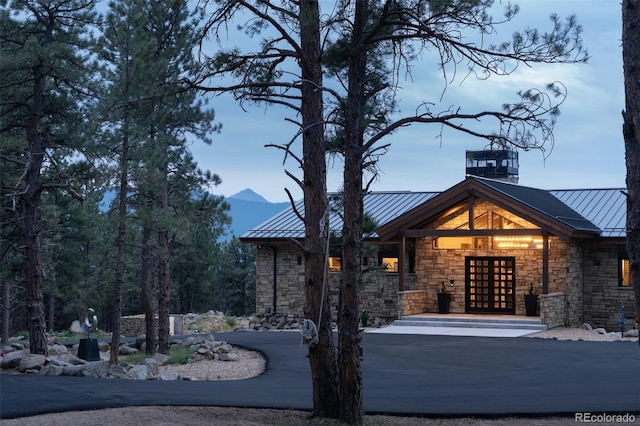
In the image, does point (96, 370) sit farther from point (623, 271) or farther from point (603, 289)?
point (623, 271)

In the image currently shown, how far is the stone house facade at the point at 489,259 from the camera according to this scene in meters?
24.1

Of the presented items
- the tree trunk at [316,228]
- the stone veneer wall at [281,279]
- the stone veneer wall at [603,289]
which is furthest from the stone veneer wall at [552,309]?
the tree trunk at [316,228]

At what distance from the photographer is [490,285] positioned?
2567 centimetres

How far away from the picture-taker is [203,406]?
10539 mm

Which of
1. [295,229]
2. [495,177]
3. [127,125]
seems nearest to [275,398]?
[127,125]

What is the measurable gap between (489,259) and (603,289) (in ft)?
11.6

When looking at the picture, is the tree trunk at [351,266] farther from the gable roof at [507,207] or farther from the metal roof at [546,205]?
the metal roof at [546,205]

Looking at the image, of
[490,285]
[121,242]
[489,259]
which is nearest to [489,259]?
[489,259]

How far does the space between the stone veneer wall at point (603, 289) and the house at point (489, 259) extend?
0.03 meters

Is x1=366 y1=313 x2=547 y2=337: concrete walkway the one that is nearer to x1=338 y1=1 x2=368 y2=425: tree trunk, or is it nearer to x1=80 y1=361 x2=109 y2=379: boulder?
x1=80 y1=361 x2=109 y2=379: boulder

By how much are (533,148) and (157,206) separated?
12.4 m

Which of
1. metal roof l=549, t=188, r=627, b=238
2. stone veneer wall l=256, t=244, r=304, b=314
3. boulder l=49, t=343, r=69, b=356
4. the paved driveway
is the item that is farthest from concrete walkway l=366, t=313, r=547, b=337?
boulder l=49, t=343, r=69, b=356

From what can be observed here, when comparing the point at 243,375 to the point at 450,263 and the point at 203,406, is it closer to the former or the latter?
the point at 203,406

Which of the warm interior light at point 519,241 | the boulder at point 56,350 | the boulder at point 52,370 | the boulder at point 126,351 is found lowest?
the boulder at point 126,351
